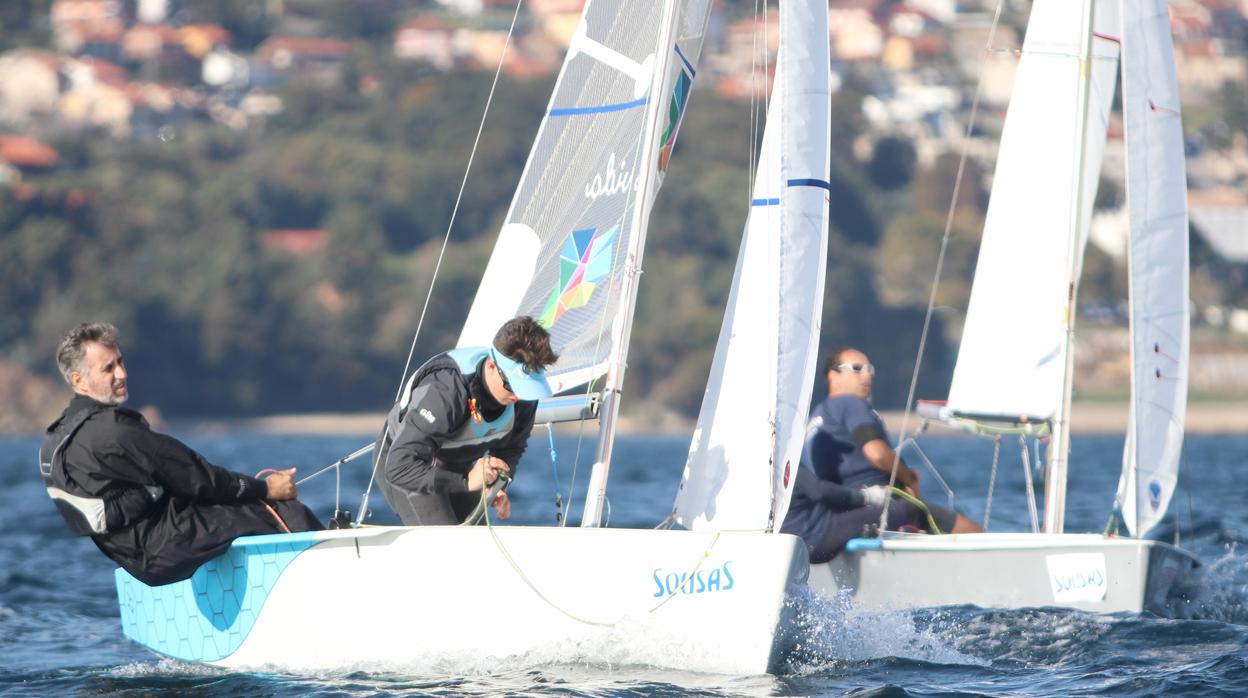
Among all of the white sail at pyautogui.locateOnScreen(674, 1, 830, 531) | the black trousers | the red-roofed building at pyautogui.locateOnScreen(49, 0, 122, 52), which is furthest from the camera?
the red-roofed building at pyautogui.locateOnScreen(49, 0, 122, 52)

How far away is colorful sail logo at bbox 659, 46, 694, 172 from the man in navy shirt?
1008mm

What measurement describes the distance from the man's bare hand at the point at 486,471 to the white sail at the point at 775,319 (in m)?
0.67

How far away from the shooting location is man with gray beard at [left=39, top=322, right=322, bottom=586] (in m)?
4.99

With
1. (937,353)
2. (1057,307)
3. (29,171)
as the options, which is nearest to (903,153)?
(937,353)

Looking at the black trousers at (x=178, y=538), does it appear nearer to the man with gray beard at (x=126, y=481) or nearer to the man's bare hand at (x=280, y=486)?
the man with gray beard at (x=126, y=481)

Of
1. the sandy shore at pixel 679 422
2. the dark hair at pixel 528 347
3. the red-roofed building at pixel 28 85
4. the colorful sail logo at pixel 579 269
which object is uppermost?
the red-roofed building at pixel 28 85

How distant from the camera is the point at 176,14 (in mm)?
88375

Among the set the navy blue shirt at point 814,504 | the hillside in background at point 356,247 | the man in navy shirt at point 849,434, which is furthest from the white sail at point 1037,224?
the hillside in background at point 356,247

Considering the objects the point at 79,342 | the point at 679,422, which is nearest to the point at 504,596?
the point at 79,342

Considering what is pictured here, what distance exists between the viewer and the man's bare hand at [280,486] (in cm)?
532

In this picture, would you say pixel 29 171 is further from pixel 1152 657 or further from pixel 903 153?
pixel 1152 657

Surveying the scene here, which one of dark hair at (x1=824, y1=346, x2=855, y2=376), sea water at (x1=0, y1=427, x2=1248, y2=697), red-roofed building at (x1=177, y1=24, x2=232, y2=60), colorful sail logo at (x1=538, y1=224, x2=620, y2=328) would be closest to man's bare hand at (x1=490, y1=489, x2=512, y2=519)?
sea water at (x1=0, y1=427, x2=1248, y2=697)

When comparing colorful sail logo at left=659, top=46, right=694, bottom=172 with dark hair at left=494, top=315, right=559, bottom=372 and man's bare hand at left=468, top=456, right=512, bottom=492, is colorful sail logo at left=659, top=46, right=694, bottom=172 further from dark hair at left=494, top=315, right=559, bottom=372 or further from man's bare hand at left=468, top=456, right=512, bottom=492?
man's bare hand at left=468, top=456, right=512, bottom=492

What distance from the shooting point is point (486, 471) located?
5.39 meters
